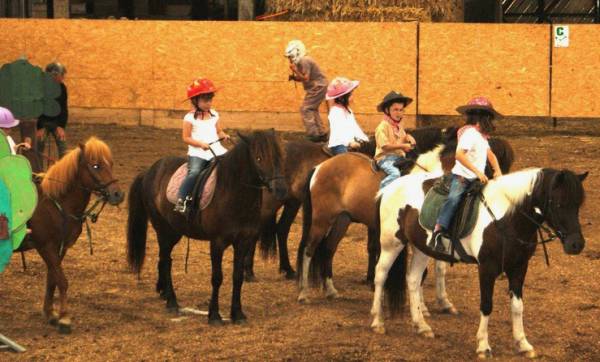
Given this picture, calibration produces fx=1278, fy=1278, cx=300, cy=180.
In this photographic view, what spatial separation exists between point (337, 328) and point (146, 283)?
114 inches

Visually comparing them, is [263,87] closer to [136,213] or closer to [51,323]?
[136,213]

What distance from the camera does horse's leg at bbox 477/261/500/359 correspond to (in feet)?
34.8

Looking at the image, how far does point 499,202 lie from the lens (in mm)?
10633

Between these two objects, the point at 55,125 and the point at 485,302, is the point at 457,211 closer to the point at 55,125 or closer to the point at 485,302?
the point at 485,302

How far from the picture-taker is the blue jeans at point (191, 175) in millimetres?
12203

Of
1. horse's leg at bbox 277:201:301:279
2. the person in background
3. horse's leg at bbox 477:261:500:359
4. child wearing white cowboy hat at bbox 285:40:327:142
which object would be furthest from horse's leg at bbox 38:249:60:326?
the person in background

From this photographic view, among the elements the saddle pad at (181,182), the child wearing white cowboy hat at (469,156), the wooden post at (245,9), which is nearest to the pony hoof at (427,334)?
the child wearing white cowboy hat at (469,156)

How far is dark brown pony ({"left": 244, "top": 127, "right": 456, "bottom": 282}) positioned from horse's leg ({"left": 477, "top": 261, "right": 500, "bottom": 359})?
8.95 feet

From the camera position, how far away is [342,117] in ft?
45.2

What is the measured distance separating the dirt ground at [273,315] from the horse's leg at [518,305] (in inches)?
4.2

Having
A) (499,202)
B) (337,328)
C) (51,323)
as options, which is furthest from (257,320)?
(499,202)

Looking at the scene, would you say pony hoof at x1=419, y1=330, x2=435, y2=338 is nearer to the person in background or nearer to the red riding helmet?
the red riding helmet

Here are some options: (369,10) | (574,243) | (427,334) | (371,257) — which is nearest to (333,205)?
(371,257)

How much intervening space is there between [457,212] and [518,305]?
940 millimetres
